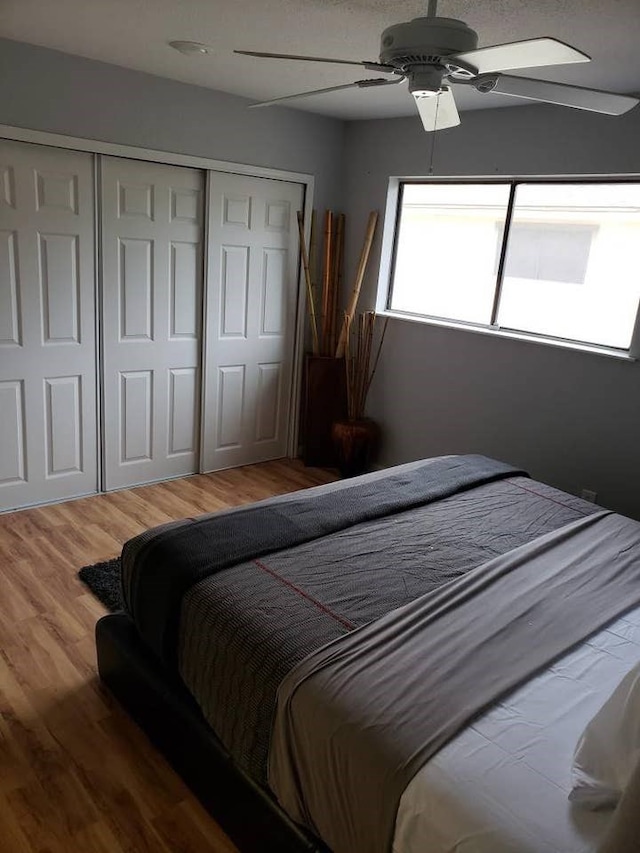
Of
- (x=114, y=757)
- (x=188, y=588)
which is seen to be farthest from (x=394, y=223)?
(x=114, y=757)

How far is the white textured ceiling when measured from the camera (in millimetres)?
2180

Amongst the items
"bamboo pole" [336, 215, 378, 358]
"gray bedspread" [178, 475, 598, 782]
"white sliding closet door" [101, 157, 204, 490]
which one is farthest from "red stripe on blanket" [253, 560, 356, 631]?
"bamboo pole" [336, 215, 378, 358]

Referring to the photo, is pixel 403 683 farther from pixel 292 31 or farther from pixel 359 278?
pixel 359 278

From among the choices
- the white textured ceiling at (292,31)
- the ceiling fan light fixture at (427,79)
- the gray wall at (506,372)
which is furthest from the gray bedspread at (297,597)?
the white textured ceiling at (292,31)

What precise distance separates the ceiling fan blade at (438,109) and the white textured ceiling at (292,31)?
0.32m

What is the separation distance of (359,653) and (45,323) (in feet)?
8.60

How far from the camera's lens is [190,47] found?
282 centimetres

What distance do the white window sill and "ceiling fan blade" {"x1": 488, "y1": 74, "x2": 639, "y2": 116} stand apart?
147 centimetres

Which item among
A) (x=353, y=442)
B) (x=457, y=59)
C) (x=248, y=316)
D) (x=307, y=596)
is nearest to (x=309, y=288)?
(x=248, y=316)

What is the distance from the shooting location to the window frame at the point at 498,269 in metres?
3.30

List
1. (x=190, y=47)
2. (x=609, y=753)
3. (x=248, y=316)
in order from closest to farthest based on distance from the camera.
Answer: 1. (x=609, y=753)
2. (x=190, y=47)
3. (x=248, y=316)

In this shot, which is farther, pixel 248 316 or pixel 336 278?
pixel 336 278

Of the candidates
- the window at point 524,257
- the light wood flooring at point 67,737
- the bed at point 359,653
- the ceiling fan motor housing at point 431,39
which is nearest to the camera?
the bed at point 359,653

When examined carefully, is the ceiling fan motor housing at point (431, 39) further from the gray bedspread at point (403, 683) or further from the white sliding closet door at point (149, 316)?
the white sliding closet door at point (149, 316)
